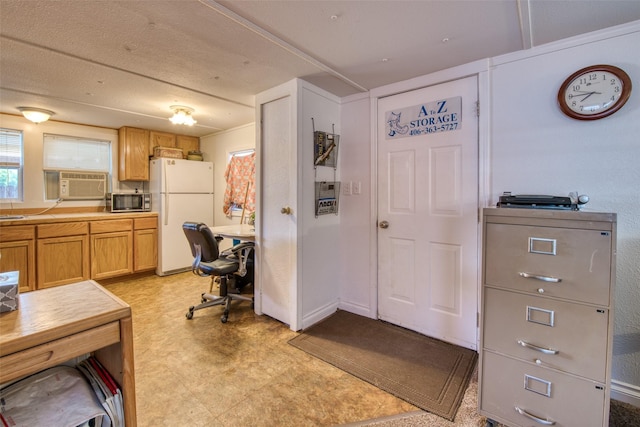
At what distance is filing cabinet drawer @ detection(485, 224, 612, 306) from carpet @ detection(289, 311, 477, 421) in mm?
804

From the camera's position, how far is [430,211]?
237cm

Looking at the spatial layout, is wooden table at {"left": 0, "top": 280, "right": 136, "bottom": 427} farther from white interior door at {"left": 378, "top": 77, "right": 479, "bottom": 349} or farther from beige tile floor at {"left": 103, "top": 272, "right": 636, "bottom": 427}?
white interior door at {"left": 378, "top": 77, "right": 479, "bottom": 349}

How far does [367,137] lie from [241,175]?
7.01ft

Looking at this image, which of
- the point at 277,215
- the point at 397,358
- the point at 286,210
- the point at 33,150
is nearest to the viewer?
the point at 397,358

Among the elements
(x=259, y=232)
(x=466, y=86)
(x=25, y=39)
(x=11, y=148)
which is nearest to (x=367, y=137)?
(x=466, y=86)

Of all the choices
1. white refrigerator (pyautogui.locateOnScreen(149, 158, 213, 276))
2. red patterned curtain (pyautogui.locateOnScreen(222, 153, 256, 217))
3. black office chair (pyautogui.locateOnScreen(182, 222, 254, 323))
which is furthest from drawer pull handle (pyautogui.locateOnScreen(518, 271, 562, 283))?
white refrigerator (pyautogui.locateOnScreen(149, 158, 213, 276))

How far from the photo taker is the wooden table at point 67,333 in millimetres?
728

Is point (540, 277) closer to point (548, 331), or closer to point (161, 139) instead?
point (548, 331)

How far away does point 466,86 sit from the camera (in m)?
2.18

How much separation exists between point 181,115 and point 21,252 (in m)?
2.32

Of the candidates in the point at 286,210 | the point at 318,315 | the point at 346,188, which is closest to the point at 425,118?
the point at 346,188

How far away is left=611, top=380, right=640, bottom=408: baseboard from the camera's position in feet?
5.37

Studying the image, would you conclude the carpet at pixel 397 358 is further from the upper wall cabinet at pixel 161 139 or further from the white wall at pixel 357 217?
the upper wall cabinet at pixel 161 139

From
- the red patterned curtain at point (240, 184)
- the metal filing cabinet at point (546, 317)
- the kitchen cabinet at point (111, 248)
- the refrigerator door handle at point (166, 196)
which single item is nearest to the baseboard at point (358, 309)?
the metal filing cabinet at point (546, 317)
